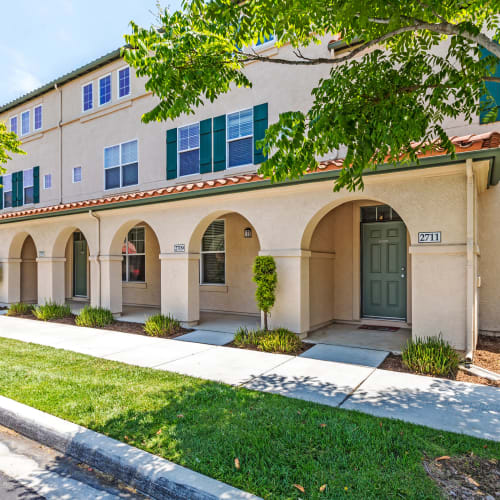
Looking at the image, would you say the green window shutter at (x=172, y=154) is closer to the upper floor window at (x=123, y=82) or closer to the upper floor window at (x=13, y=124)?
the upper floor window at (x=123, y=82)

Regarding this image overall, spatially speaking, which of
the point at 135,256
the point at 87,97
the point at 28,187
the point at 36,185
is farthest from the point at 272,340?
the point at 28,187

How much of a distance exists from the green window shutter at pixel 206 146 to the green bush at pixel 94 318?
4.89m

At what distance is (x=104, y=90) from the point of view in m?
14.2

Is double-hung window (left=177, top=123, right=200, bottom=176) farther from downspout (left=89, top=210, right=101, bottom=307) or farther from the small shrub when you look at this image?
the small shrub

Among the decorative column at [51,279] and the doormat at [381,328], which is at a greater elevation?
the decorative column at [51,279]

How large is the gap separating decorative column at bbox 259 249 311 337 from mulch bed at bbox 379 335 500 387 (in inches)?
74.6

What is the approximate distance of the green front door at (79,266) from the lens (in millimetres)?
15477

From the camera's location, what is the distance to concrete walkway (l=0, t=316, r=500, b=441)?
4.17m

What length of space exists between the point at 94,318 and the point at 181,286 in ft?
8.63

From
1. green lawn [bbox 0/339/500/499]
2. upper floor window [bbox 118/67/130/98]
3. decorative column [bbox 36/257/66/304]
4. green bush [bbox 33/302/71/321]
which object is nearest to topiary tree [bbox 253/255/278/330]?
green lawn [bbox 0/339/500/499]

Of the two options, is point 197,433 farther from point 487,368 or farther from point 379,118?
point 487,368

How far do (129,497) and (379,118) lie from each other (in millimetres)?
4158

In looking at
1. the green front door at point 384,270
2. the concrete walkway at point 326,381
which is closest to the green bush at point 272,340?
the concrete walkway at point 326,381

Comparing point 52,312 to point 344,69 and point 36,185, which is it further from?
point 344,69
